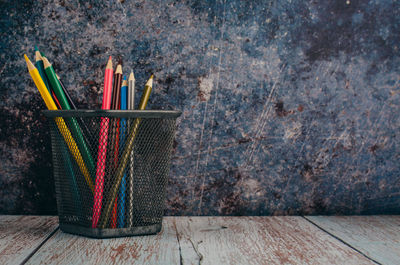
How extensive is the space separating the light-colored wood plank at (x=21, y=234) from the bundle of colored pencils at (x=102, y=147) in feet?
0.30

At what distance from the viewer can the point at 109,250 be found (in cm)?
53

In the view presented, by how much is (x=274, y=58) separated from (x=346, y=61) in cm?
16

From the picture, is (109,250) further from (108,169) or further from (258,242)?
(258,242)

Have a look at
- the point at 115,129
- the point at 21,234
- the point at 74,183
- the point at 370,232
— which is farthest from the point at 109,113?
the point at 370,232

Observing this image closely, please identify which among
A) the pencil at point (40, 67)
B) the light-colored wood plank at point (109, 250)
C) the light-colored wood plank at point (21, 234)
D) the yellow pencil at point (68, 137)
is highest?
the pencil at point (40, 67)

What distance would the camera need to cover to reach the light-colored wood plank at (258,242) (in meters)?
0.51

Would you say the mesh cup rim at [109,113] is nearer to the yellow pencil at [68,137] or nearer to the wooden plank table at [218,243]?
the yellow pencil at [68,137]

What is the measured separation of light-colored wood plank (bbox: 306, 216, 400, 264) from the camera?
1.80 feet

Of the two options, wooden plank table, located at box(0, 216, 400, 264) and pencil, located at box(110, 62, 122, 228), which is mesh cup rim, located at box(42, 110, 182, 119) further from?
wooden plank table, located at box(0, 216, 400, 264)

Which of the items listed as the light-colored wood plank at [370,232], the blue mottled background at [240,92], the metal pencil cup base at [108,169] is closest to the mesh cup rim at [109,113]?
the metal pencil cup base at [108,169]

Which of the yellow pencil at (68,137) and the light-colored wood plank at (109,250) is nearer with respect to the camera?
the light-colored wood plank at (109,250)

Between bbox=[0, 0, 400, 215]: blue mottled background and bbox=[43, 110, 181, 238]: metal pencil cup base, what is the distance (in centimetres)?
12

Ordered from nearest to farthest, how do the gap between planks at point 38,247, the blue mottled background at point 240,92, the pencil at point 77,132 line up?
the gap between planks at point 38,247 < the pencil at point 77,132 < the blue mottled background at point 240,92

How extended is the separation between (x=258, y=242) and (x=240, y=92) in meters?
0.32
